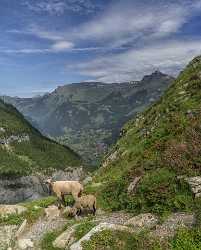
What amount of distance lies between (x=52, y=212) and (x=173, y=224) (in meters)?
12.8

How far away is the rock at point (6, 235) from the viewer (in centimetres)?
3281

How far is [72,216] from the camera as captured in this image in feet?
118

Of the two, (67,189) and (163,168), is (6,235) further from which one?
(163,168)

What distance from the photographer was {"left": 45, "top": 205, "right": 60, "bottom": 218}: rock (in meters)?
36.8

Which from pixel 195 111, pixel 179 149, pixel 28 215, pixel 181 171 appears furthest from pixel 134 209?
pixel 195 111

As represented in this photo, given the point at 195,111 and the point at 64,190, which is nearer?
the point at 64,190

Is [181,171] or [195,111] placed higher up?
[195,111]

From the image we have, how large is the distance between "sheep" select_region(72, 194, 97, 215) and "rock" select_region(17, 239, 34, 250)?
5.36 m

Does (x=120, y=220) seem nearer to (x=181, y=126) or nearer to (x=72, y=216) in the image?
(x=72, y=216)

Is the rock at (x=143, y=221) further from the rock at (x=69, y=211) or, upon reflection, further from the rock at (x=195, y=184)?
the rock at (x=69, y=211)

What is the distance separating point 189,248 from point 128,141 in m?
33.6

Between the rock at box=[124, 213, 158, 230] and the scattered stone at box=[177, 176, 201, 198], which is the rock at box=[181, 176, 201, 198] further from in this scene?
the rock at box=[124, 213, 158, 230]

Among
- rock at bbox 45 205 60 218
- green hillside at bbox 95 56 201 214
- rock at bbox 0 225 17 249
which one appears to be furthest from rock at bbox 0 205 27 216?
green hillside at bbox 95 56 201 214

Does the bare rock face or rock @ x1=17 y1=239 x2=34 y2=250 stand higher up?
the bare rock face
